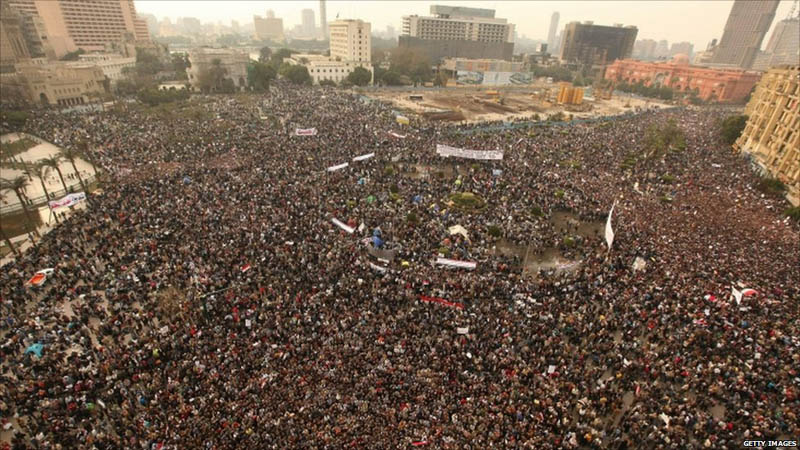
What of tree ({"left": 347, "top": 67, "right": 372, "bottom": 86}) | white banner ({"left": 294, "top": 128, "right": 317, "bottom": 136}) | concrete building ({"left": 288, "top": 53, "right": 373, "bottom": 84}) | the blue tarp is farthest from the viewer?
concrete building ({"left": 288, "top": 53, "right": 373, "bottom": 84})

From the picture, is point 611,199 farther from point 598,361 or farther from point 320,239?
point 320,239

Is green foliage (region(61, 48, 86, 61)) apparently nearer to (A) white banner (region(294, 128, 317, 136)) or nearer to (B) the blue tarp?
(A) white banner (region(294, 128, 317, 136))

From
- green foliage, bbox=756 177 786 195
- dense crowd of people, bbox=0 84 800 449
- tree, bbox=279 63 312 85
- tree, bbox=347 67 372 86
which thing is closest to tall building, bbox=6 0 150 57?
tree, bbox=279 63 312 85

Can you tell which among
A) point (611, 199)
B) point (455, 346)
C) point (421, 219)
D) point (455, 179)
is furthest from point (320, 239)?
point (611, 199)

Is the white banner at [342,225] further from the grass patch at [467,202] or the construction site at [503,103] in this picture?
the construction site at [503,103]

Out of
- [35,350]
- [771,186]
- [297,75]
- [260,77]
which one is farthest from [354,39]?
[35,350]

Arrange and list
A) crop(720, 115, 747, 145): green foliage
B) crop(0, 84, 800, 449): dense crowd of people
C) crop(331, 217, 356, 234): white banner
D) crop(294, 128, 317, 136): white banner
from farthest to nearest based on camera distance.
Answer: crop(720, 115, 747, 145): green foliage, crop(294, 128, 317, 136): white banner, crop(331, 217, 356, 234): white banner, crop(0, 84, 800, 449): dense crowd of people

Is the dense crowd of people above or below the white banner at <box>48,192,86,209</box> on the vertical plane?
below
